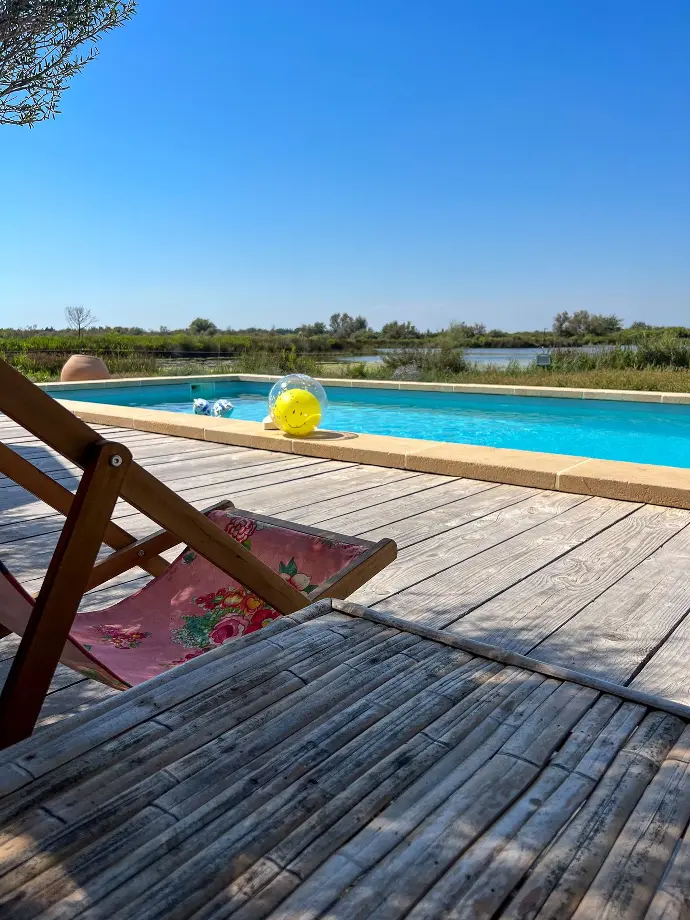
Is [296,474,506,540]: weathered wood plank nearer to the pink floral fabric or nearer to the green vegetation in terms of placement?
the pink floral fabric

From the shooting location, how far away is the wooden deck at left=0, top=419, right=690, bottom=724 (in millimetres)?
2152

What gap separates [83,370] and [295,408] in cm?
746

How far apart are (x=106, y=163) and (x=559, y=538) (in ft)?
93.4

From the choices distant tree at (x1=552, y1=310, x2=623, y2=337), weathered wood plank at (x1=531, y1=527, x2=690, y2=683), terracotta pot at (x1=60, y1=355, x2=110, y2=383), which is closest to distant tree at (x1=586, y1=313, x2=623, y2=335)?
distant tree at (x1=552, y1=310, x2=623, y2=337)

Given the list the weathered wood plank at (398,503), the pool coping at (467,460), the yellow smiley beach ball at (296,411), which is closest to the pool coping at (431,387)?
the pool coping at (467,460)

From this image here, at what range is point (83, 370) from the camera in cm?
1168

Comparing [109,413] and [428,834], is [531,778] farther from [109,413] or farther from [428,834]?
[109,413]

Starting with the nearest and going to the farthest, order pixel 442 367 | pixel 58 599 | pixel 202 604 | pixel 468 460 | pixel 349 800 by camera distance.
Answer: pixel 349 800, pixel 58 599, pixel 202 604, pixel 468 460, pixel 442 367

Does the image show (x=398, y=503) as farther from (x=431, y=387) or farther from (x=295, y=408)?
(x=431, y=387)

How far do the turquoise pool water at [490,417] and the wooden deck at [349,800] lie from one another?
8014 millimetres

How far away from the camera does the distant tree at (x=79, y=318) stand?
2267 centimetres

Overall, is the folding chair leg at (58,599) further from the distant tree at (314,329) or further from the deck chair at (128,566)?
the distant tree at (314,329)

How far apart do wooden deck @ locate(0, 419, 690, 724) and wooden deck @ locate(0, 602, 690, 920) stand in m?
0.82

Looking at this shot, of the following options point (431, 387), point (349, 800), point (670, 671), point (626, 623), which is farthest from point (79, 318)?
point (349, 800)
